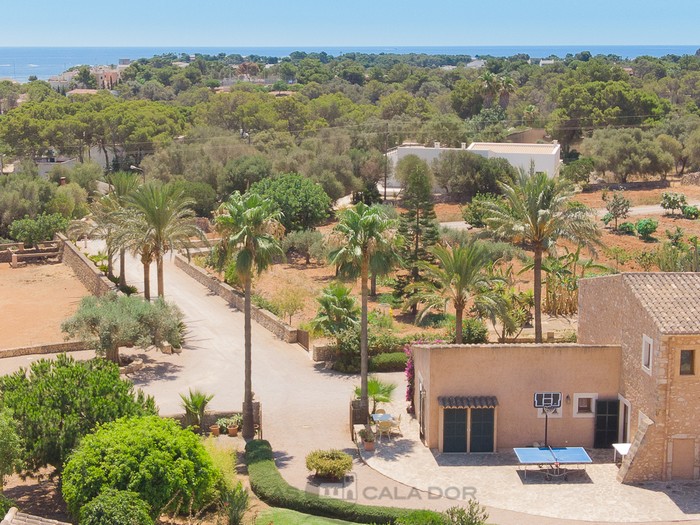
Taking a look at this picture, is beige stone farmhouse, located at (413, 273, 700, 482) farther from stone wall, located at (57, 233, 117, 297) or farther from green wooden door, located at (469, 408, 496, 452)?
stone wall, located at (57, 233, 117, 297)

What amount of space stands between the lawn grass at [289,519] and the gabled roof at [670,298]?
364 inches

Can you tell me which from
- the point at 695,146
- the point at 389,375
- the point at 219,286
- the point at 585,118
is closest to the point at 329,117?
the point at 585,118

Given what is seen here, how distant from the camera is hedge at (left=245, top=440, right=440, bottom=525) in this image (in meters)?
21.5

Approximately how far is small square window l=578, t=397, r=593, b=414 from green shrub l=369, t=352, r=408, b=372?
828cm

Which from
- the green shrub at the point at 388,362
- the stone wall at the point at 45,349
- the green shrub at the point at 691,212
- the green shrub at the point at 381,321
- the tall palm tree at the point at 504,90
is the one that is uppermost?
the tall palm tree at the point at 504,90

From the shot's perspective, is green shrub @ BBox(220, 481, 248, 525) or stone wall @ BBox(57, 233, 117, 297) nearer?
green shrub @ BBox(220, 481, 248, 525)

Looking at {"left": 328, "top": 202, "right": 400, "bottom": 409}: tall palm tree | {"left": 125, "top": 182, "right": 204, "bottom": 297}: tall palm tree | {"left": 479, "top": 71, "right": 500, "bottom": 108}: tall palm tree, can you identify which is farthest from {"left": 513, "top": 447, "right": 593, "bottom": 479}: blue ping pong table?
{"left": 479, "top": 71, "right": 500, "bottom": 108}: tall palm tree

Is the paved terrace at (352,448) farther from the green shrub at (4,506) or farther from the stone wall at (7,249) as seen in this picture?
the stone wall at (7,249)

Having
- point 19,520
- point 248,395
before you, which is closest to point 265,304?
point 248,395

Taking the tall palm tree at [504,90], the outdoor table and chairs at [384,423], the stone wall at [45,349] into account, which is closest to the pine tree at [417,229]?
the stone wall at [45,349]

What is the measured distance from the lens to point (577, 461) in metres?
23.6

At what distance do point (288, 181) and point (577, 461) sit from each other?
3703 centimetres

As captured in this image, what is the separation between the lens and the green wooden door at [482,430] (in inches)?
1004

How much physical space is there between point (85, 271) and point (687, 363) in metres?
35.7
